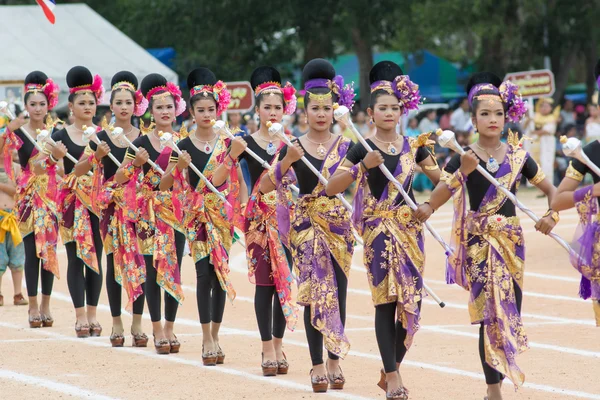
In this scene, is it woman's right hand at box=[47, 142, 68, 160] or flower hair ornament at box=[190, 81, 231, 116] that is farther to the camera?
woman's right hand at box=[47, 142, 68, 160]

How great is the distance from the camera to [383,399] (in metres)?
7.85

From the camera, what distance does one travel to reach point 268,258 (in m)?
8.99

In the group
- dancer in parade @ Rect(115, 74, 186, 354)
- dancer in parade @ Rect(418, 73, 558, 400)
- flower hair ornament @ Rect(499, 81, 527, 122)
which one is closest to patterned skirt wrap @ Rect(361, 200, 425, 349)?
dancer in parade @ Rect(418, 73, 558, 400)

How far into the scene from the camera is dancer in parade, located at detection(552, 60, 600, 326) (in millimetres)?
6996

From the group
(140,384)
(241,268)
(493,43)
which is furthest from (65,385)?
(493,43)

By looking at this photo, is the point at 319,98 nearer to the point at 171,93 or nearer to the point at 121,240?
the point at 171,93

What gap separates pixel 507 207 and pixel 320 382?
1728 millimetres

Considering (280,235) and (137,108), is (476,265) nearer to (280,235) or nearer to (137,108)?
(280,235)

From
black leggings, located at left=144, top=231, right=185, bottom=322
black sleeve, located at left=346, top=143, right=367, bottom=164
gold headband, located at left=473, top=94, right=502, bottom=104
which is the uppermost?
gold headband, located at left=473, top=94, right=502, bottom=104

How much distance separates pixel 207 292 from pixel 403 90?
2510mm

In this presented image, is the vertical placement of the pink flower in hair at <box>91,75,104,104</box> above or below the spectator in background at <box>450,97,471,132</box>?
below

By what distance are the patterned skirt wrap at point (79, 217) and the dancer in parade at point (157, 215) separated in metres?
0.75

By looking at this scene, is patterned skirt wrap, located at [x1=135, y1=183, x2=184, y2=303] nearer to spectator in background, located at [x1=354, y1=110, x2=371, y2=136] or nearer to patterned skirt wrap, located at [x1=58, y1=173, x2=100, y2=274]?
patterned skirt wrap, located at [x1=58, y1=173, x2=100, y2=274]

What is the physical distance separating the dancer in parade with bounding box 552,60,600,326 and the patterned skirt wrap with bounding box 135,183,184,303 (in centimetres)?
372
